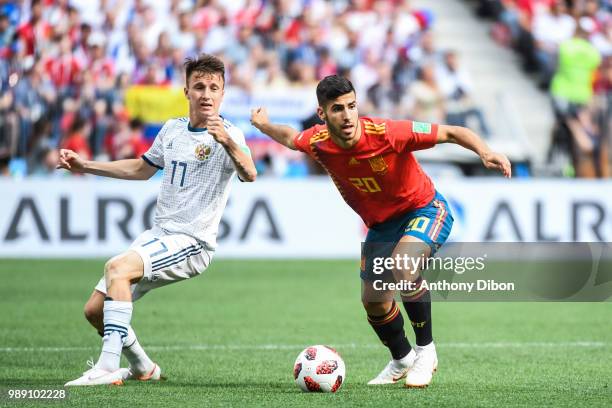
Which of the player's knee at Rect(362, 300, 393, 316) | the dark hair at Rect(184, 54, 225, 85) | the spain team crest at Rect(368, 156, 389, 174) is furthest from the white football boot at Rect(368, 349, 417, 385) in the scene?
the dark hair at Rect(184, 54, 225, 85)

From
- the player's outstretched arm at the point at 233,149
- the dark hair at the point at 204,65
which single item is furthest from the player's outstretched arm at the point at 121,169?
the player's outstretched arm at the point at 233,149

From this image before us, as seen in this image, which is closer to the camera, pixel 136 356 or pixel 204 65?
pixel 204 65

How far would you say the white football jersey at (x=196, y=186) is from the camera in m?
7.54

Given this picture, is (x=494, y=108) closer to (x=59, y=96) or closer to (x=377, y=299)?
(x=59, y=96)

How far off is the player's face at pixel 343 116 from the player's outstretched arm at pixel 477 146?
0.55 metres

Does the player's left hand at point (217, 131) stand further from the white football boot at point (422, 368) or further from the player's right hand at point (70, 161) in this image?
the white football boot at point (422, 368)

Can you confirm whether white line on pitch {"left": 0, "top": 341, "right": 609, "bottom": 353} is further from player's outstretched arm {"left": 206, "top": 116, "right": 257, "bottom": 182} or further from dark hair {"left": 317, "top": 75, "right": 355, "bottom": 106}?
dark hair {"left": 317, "top": 75, "right": 355, "bottom": 106}

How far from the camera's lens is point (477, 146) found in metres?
6.97

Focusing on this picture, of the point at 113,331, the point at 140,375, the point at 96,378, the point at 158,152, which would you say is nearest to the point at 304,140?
the point at 158,152

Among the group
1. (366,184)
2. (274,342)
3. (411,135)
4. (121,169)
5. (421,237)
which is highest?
(411,135)

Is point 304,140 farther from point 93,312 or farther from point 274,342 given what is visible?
point 274,342

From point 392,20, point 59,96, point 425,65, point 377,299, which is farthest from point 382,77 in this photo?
point 377,299

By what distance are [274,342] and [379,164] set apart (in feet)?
9.69

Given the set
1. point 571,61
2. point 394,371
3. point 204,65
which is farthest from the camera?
point 571,61
